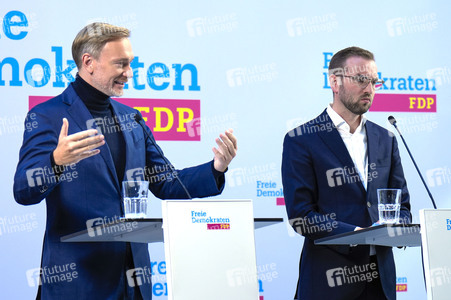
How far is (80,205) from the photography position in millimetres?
2814

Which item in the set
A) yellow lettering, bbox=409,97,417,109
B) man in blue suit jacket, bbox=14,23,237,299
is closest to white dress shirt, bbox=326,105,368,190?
man in blue suit jacket, bbox=14,23,237,299

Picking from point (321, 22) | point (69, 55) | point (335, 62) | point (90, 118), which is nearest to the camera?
point (90, 118)

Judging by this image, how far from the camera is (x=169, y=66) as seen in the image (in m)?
4.80

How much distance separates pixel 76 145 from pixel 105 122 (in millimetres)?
723

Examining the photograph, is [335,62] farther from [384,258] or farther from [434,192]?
[434,192]

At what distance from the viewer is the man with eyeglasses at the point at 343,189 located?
3.29 m

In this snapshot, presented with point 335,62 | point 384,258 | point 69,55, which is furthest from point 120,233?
point 69,55

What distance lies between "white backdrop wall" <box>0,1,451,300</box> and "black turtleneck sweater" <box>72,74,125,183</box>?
164 centimetres

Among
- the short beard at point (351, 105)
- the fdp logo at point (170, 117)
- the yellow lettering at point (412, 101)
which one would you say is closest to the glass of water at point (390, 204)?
the short beard at point (351, 105)

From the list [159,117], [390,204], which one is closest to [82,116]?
[390,204]

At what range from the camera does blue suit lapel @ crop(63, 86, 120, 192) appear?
290cm

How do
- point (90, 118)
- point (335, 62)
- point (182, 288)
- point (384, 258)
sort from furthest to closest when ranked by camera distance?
point (335, 62) < point (384, 258) < point (90, 118) < point (182, 288)

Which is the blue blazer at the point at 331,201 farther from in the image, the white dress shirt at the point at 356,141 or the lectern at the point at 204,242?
the lectern at the point at 204,242

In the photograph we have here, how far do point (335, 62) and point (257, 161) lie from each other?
1.31 meters
